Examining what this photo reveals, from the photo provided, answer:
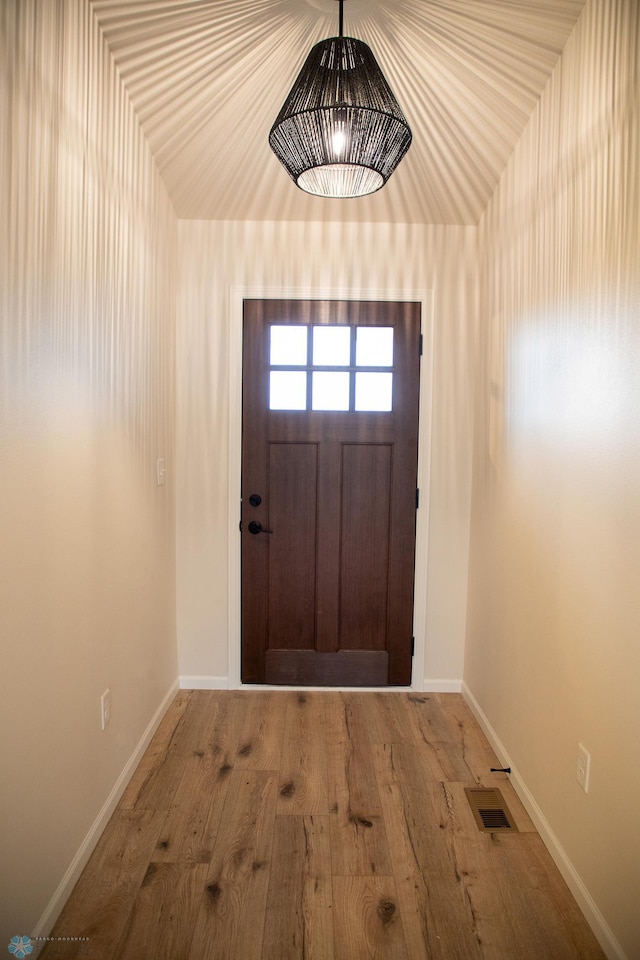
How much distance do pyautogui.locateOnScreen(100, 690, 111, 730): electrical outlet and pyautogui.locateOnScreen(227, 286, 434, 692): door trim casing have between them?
1.26 meters

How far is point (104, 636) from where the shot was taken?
2.23 m

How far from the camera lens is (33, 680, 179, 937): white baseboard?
1.70m

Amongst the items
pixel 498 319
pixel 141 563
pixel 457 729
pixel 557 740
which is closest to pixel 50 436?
pixel 141 563

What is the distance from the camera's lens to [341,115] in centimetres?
182

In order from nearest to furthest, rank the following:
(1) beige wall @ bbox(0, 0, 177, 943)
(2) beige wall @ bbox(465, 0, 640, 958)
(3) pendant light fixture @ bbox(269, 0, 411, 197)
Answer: (1) beige wall @ bbox(0, 0, 177, 943) < (2) beige wall @ bbox(465, 0, 640, 958) < (3) pendant light fixture @ bbox(269, 0, 411, 197)

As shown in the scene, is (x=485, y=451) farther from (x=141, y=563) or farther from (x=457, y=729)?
(x=141, y=563)

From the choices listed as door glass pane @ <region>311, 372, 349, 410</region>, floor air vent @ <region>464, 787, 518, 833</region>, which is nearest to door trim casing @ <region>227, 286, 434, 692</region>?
door glass pane @ <region>311, 372, 349, 410</region>

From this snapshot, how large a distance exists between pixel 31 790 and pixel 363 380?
2455mm

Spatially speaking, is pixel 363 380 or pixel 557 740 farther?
pixel 363 380

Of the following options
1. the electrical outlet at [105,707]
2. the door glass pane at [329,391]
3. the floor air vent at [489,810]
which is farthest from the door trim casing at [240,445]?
the electrical outlet at [105,707]

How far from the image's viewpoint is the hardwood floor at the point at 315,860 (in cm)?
171

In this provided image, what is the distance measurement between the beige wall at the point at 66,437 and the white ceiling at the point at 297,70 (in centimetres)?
15

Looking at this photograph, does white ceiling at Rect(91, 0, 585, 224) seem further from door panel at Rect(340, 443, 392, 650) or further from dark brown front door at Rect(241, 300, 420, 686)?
door panel at Rect(340, 443, 392, 650)

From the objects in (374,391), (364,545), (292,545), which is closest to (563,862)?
(364,545)
